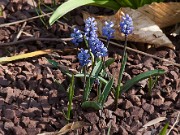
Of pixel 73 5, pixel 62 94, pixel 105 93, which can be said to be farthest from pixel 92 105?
pixel 73 5

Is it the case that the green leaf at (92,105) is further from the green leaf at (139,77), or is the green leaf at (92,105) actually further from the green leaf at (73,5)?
the green leaf at (73,5)

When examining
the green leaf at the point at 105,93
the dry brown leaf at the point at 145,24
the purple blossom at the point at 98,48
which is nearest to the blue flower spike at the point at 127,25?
the purple blossom at the point at 98,48

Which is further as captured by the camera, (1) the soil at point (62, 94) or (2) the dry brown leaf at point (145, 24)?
(2) the dry brown leaf at point (145, 24)

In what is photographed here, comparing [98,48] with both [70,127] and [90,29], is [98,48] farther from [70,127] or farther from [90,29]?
[70,127]

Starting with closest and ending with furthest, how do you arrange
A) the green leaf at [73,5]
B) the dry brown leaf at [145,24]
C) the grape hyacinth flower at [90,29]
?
→ the grape hyacinth flower at [90,29] < the green leaf at [73,5] < the dry brown leaf at [145,24]

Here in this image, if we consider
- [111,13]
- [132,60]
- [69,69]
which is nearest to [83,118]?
[69,69]

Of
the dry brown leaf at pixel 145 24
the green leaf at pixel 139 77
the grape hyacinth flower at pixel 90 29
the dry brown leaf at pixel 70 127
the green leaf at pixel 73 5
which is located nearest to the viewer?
the grape hyacinth flower at pixel 90 29

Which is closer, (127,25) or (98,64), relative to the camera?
(127,25)

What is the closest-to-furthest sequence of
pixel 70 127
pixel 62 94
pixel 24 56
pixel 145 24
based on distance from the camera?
pixel 70 127, pixel 62 94, pixel 24 56, pixel 145 24

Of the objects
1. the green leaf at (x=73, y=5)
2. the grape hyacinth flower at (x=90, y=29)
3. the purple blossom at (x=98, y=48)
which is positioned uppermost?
the green leaf at (x=73, y=5)
